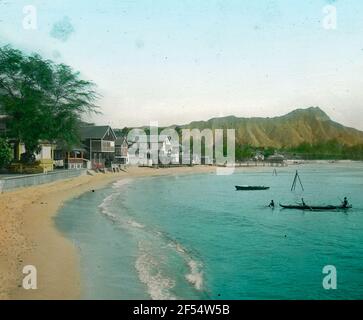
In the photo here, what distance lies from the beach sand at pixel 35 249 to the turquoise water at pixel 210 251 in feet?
2.08

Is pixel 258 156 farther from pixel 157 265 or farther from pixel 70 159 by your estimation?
pixel 157 265

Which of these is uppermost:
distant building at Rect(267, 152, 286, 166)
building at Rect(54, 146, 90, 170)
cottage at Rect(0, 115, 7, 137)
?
cottage at Rect(0, 115, 7, 137)

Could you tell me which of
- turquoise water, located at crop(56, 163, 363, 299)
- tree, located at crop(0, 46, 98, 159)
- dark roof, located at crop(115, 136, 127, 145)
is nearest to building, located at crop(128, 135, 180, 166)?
dark roof, located at crop(115, 136, 127, 145)

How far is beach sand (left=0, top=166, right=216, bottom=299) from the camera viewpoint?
1304 centimetres

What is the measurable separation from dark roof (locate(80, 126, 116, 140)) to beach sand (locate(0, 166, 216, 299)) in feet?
141

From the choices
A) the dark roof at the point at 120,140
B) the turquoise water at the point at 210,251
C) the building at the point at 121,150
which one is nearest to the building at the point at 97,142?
the dark roof at the point at 120,140

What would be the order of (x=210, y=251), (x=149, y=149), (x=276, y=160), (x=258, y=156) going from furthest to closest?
(x=258, y=156)
(x=276, y=160)
(x=149, y=149)
(x=210, y=251)

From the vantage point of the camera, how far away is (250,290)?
15.5 meters

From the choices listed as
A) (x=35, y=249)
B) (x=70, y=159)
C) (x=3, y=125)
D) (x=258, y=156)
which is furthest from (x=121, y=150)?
(x=258, y=156)

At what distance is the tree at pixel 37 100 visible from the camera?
4881cm

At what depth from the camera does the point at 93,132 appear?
265ft

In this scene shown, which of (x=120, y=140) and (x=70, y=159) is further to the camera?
(x=120, y=140)

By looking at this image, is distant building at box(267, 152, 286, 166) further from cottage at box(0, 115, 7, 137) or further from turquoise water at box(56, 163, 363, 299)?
turquoise water at box(56, 163, 363, 299)

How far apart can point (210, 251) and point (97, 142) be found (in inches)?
2394
